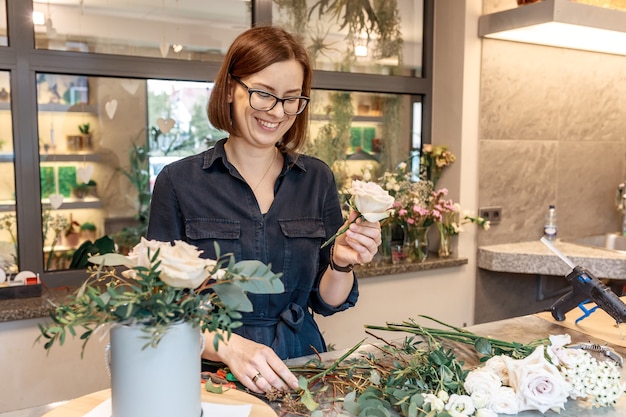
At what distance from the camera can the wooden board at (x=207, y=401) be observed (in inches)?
38.2

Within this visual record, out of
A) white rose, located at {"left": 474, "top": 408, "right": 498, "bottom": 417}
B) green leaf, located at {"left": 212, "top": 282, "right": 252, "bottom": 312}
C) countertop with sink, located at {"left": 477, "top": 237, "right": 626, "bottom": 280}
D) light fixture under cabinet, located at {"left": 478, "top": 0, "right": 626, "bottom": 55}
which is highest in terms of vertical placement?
light fixture under cabinet, located at {"left": 478, "top": 0, "right": 626, "bottom": 55}

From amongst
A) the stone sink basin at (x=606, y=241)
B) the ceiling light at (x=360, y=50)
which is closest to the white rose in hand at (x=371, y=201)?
the ceiling light at (x=360, y=50)

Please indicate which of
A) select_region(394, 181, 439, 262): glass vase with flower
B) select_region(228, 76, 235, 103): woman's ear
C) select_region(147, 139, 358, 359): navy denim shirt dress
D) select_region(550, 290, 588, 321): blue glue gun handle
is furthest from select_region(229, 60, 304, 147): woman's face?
select_region(394, 181, 439, 262): glass vase with flower

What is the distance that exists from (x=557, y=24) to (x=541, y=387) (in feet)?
6.63

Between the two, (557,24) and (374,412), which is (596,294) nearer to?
(374,412)

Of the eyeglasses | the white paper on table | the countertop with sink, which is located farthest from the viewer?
the countertop with sink

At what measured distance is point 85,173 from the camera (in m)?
2.50

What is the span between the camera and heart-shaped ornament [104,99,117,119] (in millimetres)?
2512

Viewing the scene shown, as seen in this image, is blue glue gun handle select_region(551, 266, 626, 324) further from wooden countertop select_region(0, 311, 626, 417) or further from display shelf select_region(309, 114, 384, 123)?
display shelf select_region(309, 114, 384, 123)

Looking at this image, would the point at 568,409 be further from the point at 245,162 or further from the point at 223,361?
the point at 245,162

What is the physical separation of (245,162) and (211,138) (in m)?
1.21

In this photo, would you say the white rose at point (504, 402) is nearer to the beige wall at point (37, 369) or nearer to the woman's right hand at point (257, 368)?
the woman's right hand at point (257, 368)

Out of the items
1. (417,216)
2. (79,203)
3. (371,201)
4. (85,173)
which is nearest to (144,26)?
(85,173)

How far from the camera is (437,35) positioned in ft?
10.3
